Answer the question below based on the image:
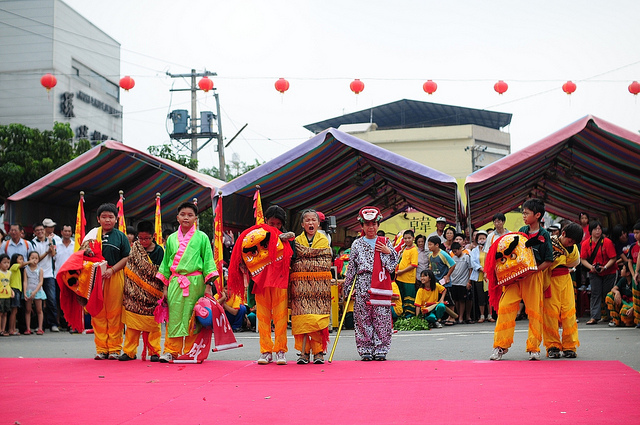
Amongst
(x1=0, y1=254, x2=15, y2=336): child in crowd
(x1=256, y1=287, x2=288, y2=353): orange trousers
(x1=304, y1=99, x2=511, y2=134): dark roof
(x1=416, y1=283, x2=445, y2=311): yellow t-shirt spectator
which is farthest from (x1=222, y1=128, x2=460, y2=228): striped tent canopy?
(x1=304, y1=99, x2=511, y2=134): dark roof

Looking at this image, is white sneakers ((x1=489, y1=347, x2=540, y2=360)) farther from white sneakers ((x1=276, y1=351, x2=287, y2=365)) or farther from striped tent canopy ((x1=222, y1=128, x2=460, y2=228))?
striped tent canopy ((x1=222, y1=128, x2=460, y2=228))

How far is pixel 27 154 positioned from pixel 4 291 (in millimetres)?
10522

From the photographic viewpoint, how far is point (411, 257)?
1223cm

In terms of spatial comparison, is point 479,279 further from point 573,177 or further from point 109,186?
point 109,186

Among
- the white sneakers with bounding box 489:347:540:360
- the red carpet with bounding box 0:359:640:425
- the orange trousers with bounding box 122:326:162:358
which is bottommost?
the red carpet with bounding box 0:359:640:425

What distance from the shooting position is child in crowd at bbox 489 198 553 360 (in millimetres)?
6922

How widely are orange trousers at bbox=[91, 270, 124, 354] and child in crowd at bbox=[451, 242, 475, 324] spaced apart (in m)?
6.88

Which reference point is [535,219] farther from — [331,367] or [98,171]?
[98,171]

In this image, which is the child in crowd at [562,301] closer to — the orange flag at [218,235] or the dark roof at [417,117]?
the orange flag at [218,235]

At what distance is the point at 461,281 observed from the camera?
12648mm

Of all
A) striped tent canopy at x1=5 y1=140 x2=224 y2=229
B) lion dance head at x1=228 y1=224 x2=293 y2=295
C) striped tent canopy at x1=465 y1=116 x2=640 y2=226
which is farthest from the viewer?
striped tent canopy at x1=5 y1=140 x2=224 y2=229

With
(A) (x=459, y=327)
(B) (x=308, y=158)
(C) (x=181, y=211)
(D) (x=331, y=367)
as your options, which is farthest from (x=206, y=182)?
(D) (x=331, y=367)

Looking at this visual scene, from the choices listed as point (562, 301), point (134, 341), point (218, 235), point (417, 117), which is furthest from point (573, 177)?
point (417, 117)

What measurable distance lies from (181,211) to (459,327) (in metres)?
6.21
